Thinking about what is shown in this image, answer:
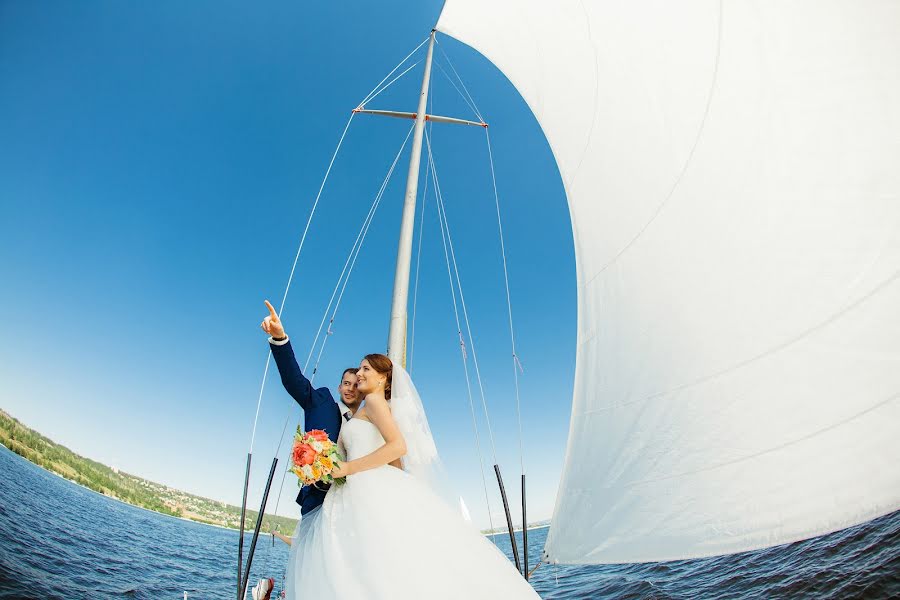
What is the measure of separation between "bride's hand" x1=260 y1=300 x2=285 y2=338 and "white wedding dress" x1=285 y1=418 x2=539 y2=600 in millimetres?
Answer: 901

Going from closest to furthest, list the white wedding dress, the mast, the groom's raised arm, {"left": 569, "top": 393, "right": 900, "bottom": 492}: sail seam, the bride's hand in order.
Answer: {"left": 569, "top": 393, "right": 900, "bottom": 492}: sail seam → the white wedding dress → the bride's hand → the groom's raised arm → the mast

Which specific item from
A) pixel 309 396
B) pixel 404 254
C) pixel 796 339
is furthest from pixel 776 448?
pixel 404 254

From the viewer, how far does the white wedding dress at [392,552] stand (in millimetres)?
1552

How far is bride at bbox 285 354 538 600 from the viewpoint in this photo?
61.4 inches

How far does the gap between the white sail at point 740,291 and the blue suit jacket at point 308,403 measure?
148 centimetres

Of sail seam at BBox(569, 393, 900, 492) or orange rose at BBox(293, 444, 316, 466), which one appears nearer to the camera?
sail seam at BBox(569, 393, 900, 492)

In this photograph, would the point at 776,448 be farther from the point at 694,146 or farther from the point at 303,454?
the point at 303,454

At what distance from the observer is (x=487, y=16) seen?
18.5 feet

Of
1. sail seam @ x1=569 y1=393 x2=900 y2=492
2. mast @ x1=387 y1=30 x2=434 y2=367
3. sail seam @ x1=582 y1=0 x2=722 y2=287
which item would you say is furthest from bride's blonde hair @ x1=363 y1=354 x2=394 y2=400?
sail seam @ x1=582 y1=0 x2=722 y2=287

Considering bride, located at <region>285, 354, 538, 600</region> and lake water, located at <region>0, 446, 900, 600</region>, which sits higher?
bride, located at <region>285, 354, 538, 600</region>

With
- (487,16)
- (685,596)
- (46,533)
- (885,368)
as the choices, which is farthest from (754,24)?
(46,533)

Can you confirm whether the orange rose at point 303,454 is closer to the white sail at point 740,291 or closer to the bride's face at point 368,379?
the bride's face at point 368,379

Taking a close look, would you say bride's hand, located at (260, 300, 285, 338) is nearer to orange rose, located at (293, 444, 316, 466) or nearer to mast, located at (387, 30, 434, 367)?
orange rose, located at (293, 444, 316, 466)

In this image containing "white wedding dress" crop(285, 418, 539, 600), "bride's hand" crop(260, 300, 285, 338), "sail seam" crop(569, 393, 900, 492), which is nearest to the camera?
Result: "sail seam" crop(569, 393, 900, 492)
